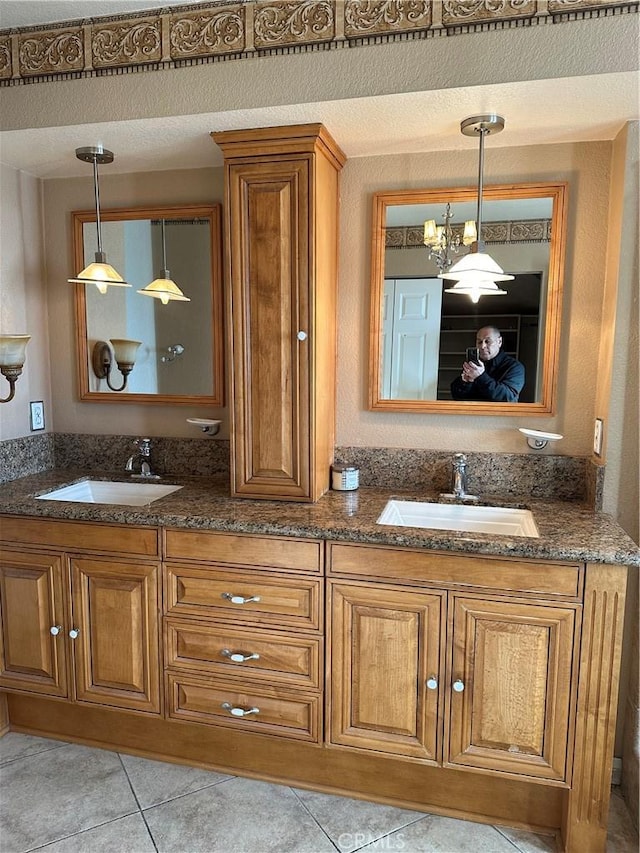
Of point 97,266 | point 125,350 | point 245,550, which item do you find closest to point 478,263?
point 245,550

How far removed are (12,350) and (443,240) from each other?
1.63m

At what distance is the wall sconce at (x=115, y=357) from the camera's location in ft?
8.29

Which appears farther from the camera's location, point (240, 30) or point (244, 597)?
point (244, 597)

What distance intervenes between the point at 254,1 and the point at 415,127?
0.61m

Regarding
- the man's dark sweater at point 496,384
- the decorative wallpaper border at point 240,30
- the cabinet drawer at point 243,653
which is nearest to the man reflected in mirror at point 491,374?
the man's dark sweater at point 496,384

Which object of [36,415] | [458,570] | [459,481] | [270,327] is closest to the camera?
[458,570]

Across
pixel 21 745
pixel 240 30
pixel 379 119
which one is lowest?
pixel 21 745

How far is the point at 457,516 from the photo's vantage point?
212 cm

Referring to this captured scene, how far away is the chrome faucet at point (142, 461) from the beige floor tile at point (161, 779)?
1072 millimetres

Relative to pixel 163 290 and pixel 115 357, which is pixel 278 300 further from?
pixel 115 357

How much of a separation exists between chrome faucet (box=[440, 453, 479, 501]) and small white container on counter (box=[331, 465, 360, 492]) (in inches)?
13.2

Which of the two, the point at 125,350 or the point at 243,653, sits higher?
the point at 125,350

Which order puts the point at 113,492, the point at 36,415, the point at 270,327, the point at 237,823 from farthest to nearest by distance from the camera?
1. the point at 36,415
2. the point at 113,492
3. the point at 270,327
4. the point at 237,823

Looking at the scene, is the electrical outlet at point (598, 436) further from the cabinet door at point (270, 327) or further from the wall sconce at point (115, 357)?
the wall sconce at point (115, 357)
